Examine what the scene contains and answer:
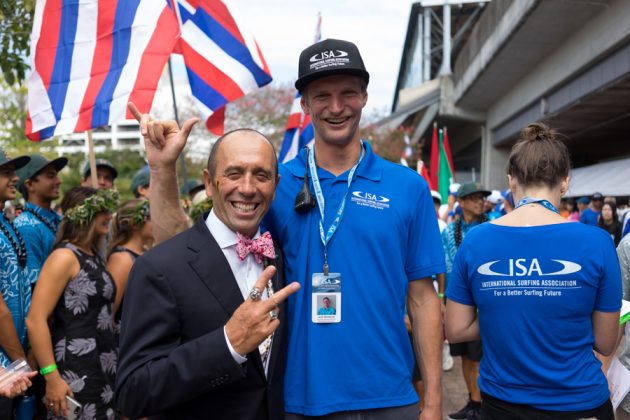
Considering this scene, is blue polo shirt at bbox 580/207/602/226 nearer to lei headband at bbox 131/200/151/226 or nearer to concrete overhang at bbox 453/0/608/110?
concrete overhang at bbox 453/0/608/110

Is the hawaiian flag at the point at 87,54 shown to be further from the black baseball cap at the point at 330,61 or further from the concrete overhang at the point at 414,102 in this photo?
the concrete overhang at the point at 414,102

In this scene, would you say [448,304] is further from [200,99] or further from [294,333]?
[200,99]

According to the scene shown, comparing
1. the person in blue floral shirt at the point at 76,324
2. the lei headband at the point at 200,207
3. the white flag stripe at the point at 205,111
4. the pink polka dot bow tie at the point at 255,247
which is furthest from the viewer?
the white flag stripe at the point at 205,111

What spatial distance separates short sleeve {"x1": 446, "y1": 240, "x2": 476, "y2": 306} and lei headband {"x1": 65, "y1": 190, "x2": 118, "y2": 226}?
2610 mm

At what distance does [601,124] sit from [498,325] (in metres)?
19.5

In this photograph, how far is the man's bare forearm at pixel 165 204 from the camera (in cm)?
265

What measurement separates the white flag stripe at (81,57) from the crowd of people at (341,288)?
7.22ft

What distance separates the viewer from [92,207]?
4.30 metres

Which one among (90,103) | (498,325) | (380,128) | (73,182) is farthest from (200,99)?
(73,182)

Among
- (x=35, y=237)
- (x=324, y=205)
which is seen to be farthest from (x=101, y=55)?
(x=324, y=205)

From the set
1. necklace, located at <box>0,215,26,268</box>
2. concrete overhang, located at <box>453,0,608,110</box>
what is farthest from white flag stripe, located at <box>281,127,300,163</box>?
concrete overhang, located at <box>453,0,608,110</box>

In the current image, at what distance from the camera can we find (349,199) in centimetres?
262

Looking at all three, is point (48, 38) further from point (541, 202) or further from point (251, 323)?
point (541, 202)

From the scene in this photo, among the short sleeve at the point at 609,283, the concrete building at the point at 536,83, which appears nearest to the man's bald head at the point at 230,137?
the short sleeve at the point at 609,283
